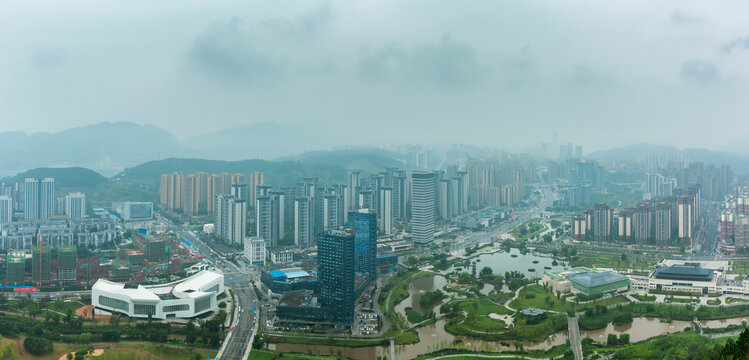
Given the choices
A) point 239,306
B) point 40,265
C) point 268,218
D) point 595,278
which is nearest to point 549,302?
point 595,278

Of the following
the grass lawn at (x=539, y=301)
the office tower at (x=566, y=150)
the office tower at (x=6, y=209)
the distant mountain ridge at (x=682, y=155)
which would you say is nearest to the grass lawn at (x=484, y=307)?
the grass lawn at (x=539, y=301)

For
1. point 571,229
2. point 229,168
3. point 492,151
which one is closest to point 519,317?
point 571,229

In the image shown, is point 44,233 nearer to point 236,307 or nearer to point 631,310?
point 236,307

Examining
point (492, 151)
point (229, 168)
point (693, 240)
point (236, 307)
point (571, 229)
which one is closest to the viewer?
point (236, 307)

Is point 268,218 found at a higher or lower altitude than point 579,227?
higher

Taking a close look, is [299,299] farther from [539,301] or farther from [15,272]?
[15,272]

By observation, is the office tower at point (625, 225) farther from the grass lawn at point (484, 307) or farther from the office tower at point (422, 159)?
the office tower at point (422, 159)
